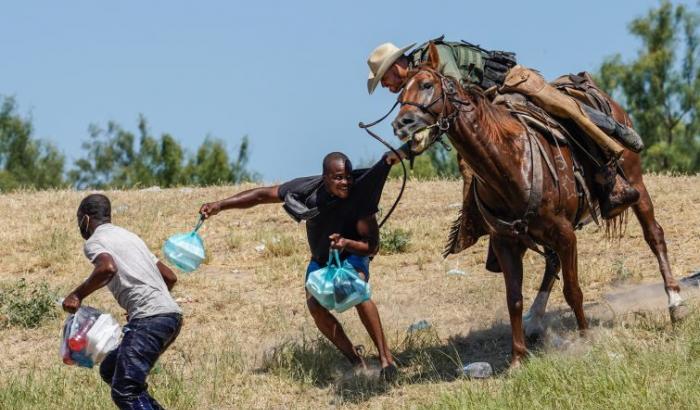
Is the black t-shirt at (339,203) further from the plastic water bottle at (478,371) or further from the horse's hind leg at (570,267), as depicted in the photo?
the horse's hind leg at (570,267)

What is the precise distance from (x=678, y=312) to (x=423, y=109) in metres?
3.09

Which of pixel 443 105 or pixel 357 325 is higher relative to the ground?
pixel 443 105

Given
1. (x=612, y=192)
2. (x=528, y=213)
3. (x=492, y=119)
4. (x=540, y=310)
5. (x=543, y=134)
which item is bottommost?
(x=540, y=310)

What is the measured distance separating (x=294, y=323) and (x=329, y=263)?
2.55m

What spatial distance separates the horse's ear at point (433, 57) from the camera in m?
8.77

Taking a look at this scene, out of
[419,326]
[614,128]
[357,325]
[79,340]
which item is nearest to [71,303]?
[79,340]

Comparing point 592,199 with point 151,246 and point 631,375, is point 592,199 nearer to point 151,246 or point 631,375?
point 631,375

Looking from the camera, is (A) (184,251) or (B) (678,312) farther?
(B) (678,312)

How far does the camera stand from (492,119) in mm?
9047

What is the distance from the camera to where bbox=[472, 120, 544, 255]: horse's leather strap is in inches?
353

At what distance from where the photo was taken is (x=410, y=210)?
15930mm

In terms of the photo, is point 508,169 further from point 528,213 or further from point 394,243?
point 394,243

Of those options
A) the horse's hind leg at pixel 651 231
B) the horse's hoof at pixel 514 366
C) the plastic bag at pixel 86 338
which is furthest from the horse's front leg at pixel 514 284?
the plastic bag at pixel 86 338

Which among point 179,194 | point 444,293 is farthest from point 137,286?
point 179,194
